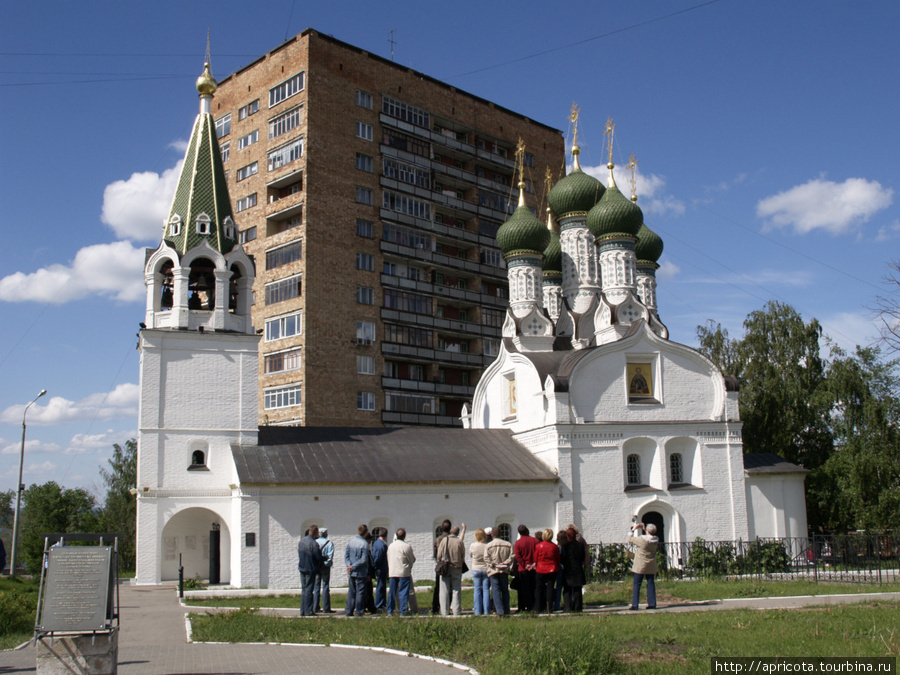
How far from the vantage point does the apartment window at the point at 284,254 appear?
131 feet

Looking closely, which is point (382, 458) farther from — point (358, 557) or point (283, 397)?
point (283, 397)

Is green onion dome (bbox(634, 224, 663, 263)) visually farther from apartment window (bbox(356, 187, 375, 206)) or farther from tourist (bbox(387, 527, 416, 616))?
tourist (bbox(387, 527, 416, 616))

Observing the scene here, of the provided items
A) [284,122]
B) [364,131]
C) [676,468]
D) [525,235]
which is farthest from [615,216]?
[284,122]

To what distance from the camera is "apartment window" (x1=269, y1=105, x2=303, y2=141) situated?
41.3m

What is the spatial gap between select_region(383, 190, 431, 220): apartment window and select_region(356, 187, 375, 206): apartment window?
0.95m

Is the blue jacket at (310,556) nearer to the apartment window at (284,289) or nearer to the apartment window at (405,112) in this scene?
the apartment window at (284,289)

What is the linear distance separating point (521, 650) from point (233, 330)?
1778 centimetres

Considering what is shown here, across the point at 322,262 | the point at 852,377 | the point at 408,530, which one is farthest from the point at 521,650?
the point at 322,262

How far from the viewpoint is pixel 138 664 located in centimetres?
952

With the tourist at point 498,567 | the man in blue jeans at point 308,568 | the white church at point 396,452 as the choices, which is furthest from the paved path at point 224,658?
the white church at point 396,452

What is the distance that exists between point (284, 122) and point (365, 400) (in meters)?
14.4

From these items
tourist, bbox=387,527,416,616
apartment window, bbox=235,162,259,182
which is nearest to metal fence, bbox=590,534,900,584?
tourist, bbox=387,527,416,616

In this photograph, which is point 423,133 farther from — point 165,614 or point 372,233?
point 165,614

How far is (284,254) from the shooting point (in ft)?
134
